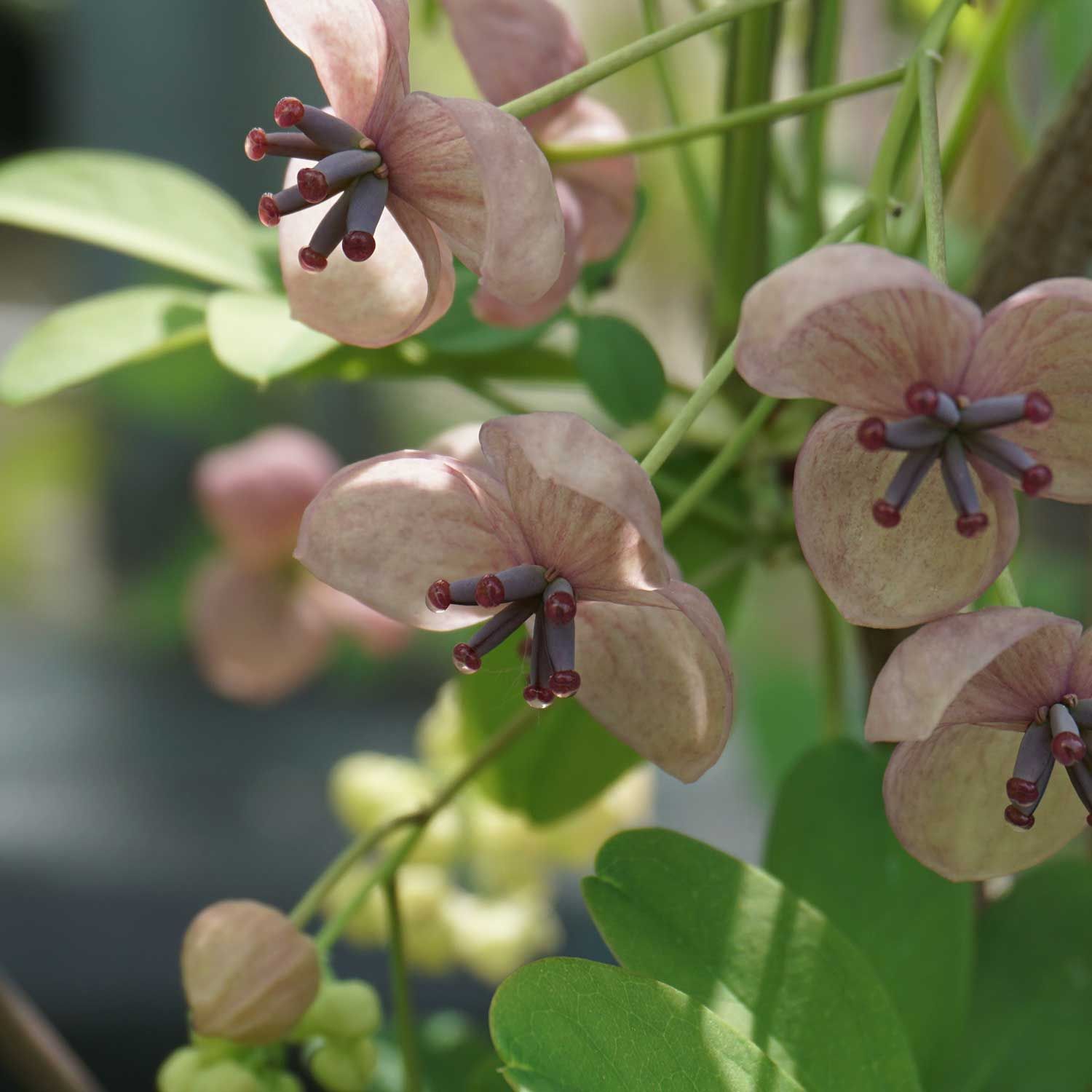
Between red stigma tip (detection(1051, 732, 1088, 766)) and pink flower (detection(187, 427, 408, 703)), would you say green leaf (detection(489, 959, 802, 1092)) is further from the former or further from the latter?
pink flower (detection(187, 427, 408, 703))

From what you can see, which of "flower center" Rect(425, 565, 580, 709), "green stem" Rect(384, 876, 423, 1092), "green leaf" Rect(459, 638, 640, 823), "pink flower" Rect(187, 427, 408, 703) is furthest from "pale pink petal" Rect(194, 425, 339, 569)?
"flower center" Rect(425, 565, 580, 709)

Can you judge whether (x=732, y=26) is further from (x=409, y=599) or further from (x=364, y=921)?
(x=364, y=921)

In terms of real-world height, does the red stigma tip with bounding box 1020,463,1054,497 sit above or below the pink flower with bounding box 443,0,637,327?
below

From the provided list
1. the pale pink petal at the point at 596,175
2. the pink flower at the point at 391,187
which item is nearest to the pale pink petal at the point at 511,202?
the pink flower at the point at 391,187

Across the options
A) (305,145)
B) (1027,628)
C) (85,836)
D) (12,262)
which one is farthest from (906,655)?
(12,262)

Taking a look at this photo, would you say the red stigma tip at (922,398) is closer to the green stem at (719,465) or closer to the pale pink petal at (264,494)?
the green stem at (719,465)

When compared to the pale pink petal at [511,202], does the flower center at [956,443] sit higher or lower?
lower

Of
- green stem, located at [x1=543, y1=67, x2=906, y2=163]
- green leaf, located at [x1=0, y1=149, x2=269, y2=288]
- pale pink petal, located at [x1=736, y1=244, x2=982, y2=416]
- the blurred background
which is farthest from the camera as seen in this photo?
the blurred background
